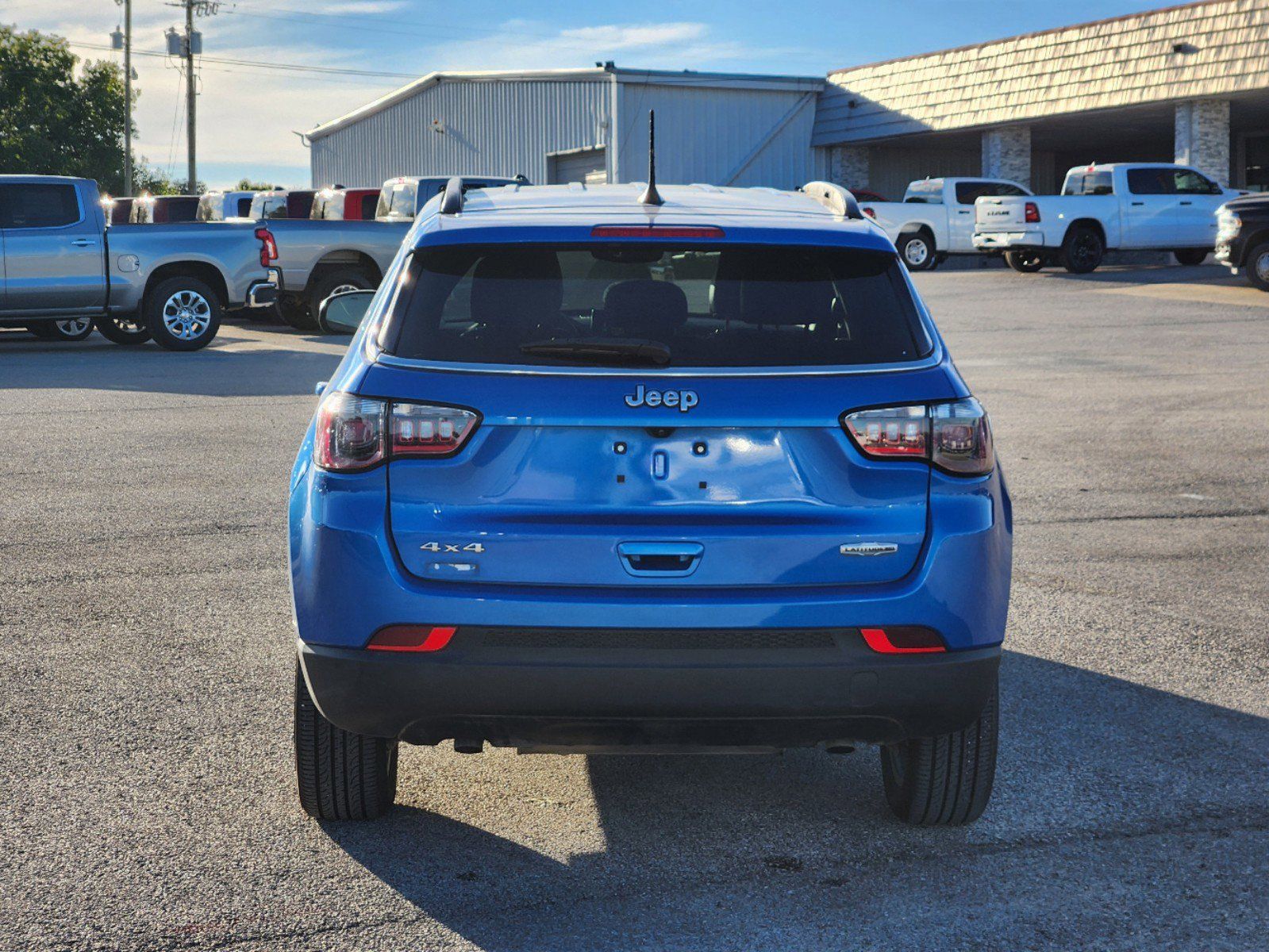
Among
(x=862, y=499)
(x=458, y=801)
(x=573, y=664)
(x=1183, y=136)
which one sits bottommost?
(x=458, y=801)

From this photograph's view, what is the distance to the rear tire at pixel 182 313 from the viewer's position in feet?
61.7

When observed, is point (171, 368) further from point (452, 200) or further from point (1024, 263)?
point (1024, 263)

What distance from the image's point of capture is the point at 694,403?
3.48 meters

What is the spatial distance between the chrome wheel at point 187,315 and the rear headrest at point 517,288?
630 inches

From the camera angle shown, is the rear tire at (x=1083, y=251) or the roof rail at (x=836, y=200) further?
the rear tire at (x=1083, y=251)

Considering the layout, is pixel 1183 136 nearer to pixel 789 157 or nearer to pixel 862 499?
pixel 789 157

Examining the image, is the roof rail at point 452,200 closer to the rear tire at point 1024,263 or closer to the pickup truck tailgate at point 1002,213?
the pickup truck tailgate at point 1002,213

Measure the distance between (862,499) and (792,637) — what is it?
359 mm

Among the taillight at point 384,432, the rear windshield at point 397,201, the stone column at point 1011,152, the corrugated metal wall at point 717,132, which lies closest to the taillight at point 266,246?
the rear windshield at point 397,201

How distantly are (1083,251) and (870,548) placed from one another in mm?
28984

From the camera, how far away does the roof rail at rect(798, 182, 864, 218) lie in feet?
14.1

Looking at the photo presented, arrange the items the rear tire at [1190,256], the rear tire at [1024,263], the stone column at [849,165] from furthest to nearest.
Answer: the stone column at [849,165] → the rear tire at [1190,256] → the rear tire at [1024,263]

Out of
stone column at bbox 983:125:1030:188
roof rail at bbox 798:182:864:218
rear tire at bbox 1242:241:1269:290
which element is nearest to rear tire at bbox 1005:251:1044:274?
rear tire at bbox 1242:241:1269:290

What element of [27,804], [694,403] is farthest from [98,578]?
[694,403]
